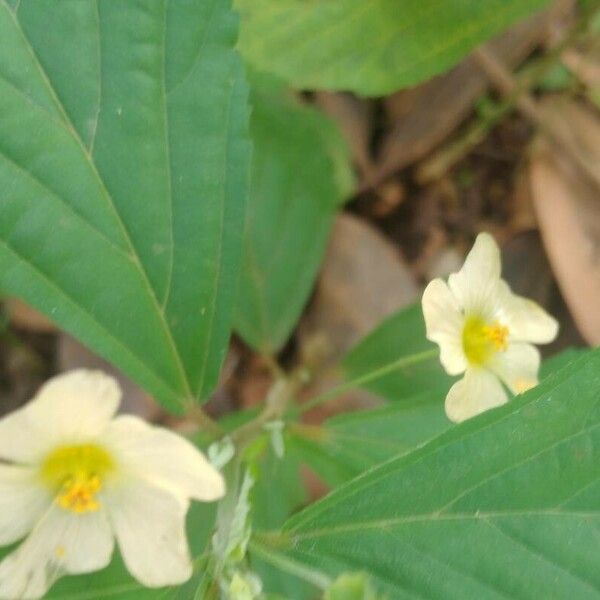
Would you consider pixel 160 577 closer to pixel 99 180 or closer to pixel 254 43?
pixel 99 180

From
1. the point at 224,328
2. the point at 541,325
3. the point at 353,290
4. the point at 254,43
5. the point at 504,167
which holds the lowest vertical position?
the point at 353,290

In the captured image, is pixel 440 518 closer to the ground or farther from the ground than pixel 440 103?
farther from the ground

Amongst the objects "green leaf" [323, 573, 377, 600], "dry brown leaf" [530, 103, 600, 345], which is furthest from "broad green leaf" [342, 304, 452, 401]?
"green leaf" [323, 573, 377, 600]

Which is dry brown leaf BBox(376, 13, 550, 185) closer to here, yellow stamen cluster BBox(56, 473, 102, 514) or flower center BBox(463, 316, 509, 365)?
flower center BBox(463, 316, 509, 365)

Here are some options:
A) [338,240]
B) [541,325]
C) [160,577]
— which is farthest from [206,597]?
[338,240]

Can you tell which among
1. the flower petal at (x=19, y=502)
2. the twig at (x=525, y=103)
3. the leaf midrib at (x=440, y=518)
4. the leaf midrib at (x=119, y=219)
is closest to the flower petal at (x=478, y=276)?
the leaf midrib at (x=440, y=518)

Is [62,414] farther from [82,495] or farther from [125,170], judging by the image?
[125,170]

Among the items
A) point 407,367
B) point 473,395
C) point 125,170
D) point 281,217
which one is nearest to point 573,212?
point 407,367
